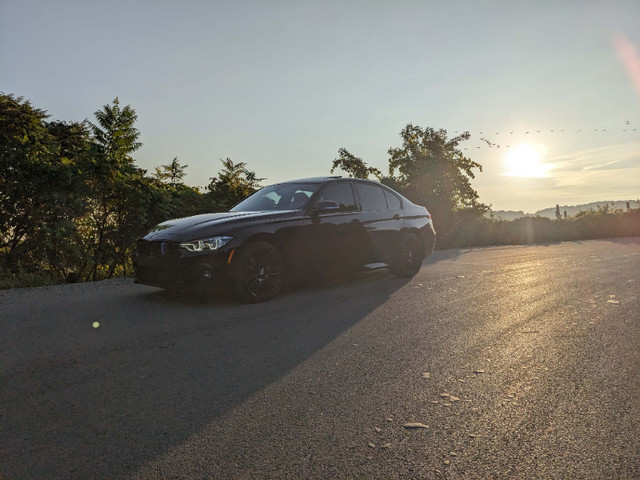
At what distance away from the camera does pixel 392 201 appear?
8.74 metres

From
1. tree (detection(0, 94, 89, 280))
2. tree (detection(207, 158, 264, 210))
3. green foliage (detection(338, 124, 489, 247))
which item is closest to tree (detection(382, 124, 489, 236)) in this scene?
green foliage (detection(338, 124, 489, 247))

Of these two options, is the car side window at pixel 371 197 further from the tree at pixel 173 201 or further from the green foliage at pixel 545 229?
the green foliage at pixel 545 229

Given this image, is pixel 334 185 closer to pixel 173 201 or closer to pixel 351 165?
pixel 173 201

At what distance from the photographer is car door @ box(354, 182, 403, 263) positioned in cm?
802

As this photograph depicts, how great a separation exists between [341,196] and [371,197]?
2.42 feet

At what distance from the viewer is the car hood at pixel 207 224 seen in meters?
6.13

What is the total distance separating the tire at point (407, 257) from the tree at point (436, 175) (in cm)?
1173

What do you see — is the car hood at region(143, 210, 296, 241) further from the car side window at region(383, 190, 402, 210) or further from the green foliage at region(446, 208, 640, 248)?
the green foliage at region(446, 208, 640, 248)

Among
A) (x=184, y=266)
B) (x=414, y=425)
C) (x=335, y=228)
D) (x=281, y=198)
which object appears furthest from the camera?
(x=281, y=198)

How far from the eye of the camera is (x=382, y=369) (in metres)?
3.78

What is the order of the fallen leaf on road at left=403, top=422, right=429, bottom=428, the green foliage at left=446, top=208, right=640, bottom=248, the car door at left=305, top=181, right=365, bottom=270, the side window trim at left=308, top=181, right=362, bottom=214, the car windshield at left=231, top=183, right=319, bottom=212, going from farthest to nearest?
1. the green foliage at left=446, top=208, right=640, bottom=248
2. the car windshield at left=231, top=183, right=319, bottom=212
3. the side window trim at left=308, top=181, right=362, bottom=214
4. the car door at left=305, top=181, right=365, bottom=270
5. the fallen leaf on road at left=403, top=422, right=429, bottom=428

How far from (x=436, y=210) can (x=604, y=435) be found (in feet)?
62.8

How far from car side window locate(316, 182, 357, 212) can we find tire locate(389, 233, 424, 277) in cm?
134

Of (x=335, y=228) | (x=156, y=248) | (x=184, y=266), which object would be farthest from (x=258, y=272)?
(x=335, y=228)
